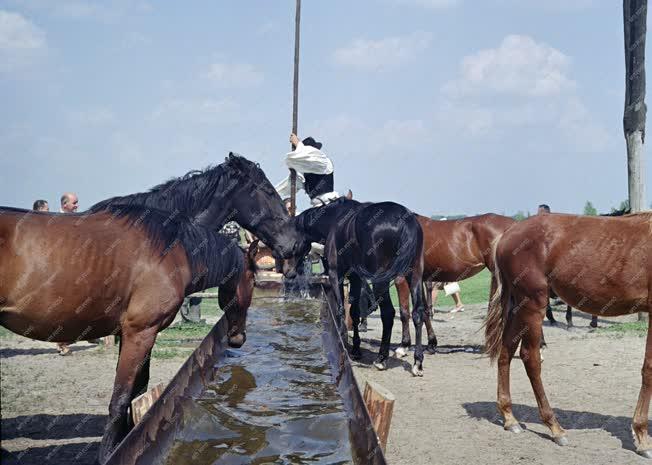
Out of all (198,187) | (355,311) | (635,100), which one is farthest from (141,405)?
(635,100)

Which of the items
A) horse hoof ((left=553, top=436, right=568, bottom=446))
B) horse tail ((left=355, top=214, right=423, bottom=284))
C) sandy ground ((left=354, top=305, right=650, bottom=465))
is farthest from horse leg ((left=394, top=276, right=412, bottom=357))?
horse hoof ((left=553, top=436, right=568, bottom=446))

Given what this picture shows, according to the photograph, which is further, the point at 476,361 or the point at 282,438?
the point at 476,361

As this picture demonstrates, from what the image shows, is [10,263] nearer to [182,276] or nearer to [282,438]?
[182,276]

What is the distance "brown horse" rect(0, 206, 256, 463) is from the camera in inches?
147

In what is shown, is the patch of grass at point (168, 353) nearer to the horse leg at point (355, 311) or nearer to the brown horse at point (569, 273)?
the horse leg at point (355, 311)

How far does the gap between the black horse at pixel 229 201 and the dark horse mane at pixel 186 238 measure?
150mm

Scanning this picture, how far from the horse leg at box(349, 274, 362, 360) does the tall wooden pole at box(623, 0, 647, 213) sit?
620cm

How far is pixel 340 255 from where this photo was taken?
8719 millimetres

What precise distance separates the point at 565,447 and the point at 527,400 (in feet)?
4.91

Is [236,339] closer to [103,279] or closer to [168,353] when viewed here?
[103,279]

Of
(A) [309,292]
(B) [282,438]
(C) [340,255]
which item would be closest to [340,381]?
(B) [282,438]

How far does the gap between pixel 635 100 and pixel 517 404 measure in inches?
321

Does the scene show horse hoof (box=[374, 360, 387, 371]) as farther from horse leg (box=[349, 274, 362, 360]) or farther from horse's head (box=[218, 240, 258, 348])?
horse's head (box=[218, 240, 258, 348])

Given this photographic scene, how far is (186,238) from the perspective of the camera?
14.3 ft
